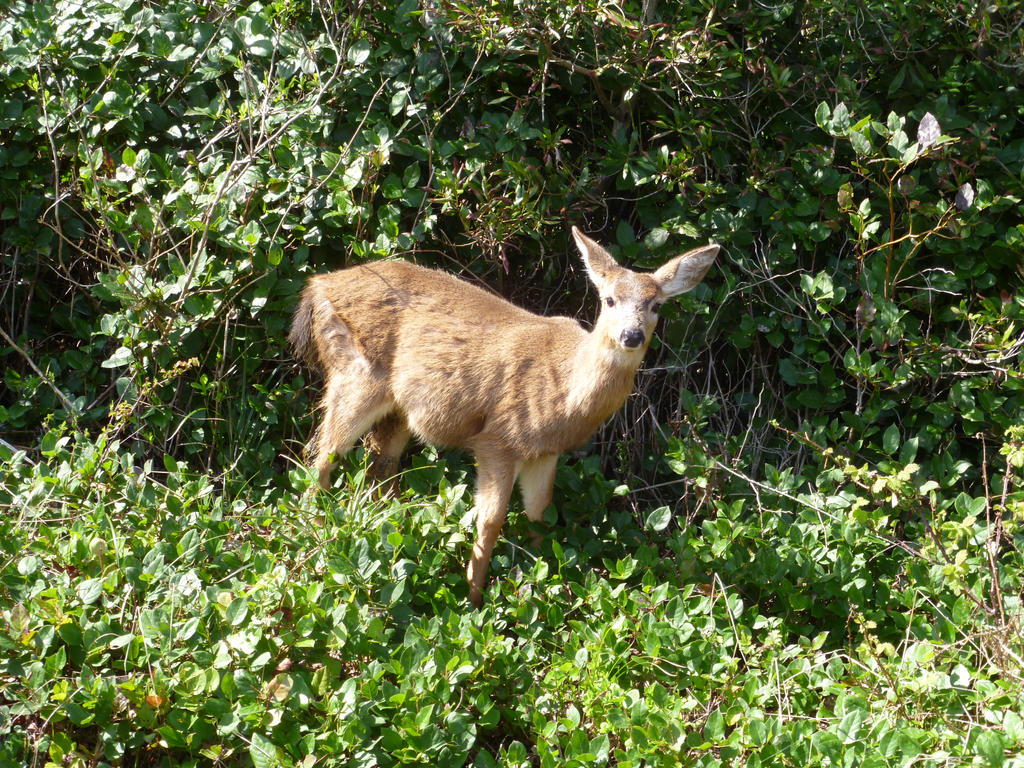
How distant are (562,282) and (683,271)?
130cm

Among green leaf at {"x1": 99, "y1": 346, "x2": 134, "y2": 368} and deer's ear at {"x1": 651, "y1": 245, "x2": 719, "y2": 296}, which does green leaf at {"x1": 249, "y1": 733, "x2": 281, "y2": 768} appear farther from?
deer's ear at {"x1": 651, "y1": 245, "x2": 719, "y2": 296}

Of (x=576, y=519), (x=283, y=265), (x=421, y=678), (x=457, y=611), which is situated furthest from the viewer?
(x=283, y=265)

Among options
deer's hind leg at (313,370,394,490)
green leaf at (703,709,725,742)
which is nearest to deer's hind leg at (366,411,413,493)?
deer's hind leg at (313,370,394,490)

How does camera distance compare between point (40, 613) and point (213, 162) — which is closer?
point (40, 613)

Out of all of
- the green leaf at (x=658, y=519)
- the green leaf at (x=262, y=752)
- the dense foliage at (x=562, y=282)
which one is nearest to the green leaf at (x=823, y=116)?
the dense foliage at (x=562, y=282)

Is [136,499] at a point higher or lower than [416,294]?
A: lower

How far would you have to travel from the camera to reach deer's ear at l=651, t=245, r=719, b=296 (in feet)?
17.3

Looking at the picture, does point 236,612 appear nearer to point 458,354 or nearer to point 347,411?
point 347,411

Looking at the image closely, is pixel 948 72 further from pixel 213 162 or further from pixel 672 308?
pixel 213 162

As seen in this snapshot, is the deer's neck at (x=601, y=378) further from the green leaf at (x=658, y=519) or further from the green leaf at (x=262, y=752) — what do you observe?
the green leaf at (x=262, y=752)

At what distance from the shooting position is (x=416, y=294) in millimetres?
5652

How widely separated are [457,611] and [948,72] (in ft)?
12.4

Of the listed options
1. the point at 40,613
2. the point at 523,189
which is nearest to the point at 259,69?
the point at 523,189

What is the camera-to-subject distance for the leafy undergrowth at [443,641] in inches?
149
